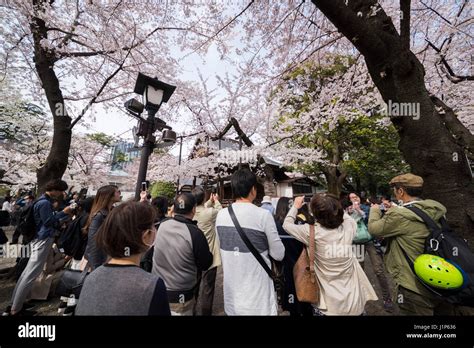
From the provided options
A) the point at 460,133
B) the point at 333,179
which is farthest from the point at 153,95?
the point at 333,179

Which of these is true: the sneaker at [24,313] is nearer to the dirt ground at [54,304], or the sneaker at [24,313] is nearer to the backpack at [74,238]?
the dirt ground at [54,304]

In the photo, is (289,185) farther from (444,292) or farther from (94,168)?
(444,292)

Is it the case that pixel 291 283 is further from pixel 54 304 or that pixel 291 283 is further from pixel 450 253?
pixel 54 304

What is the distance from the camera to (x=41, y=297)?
4164mm

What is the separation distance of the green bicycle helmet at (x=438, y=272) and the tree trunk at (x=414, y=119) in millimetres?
767

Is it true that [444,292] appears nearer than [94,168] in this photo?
Yes

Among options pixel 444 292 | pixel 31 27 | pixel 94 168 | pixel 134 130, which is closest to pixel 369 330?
pixel 444 292

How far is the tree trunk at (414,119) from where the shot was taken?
2.34 metres

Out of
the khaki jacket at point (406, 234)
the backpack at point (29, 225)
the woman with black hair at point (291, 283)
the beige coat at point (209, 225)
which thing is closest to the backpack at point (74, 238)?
the backpack at point (29, 225)

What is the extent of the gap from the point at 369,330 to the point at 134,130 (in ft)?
13.6

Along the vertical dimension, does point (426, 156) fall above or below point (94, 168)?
below

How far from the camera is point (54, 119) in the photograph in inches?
182

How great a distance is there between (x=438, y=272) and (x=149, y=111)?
4074mm

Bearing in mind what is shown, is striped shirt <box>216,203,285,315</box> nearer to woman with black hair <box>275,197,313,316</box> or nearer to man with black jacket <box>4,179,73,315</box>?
woman with black hair <box>275,197,313,316</box>
